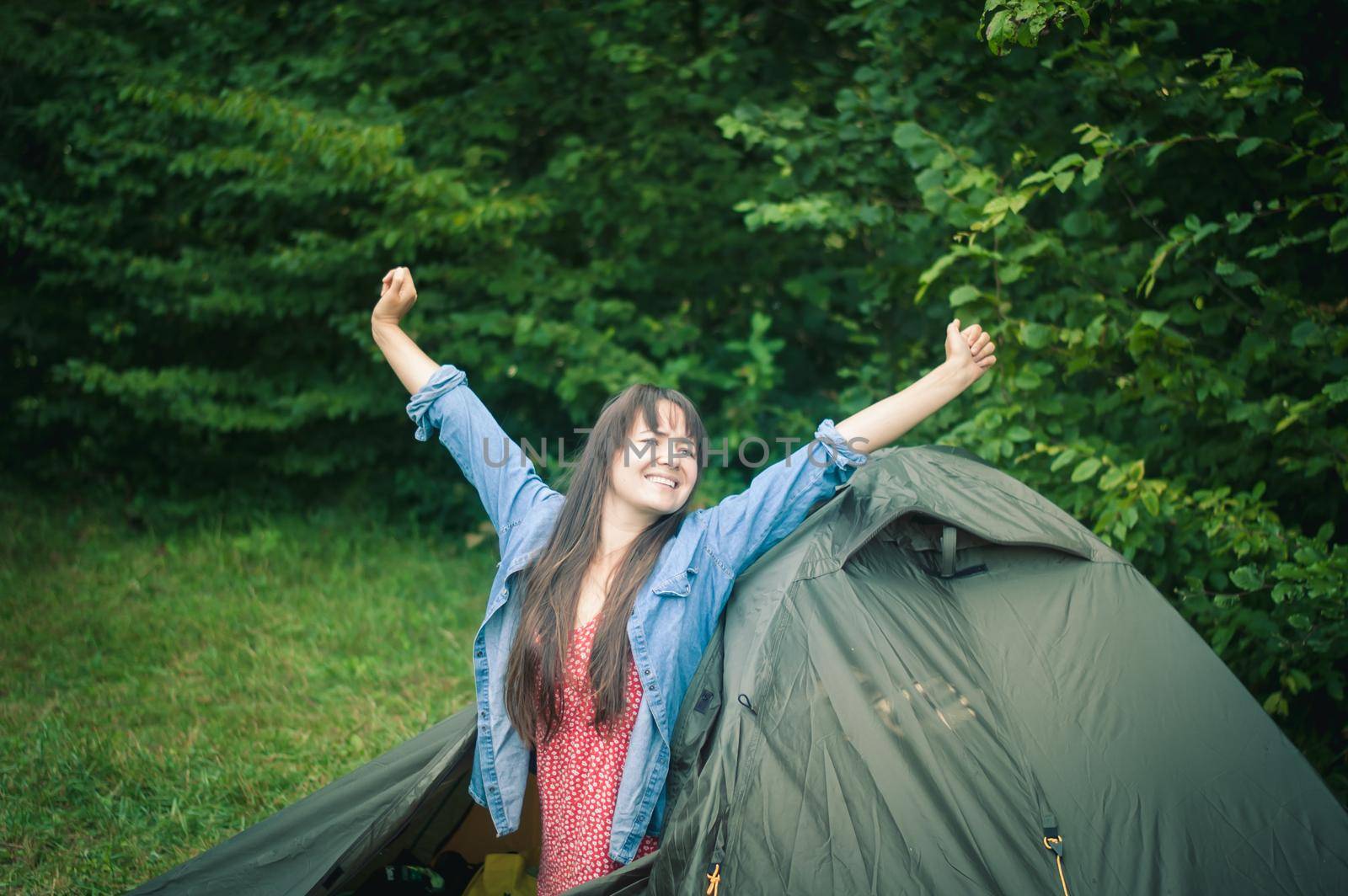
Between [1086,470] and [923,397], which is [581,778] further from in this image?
[1086,470]

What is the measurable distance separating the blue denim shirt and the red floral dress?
57 mm

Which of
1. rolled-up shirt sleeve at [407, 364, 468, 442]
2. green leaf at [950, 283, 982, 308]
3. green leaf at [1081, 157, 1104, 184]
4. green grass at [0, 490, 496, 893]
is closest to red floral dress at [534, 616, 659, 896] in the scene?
rolled-up shirt sleeve at [407, 364, 468, 442]

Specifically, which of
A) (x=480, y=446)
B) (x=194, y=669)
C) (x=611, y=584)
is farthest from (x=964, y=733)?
(x=194, y=669)

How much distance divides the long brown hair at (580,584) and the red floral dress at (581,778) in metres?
0.02

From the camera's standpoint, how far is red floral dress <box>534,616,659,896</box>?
7.46 feet

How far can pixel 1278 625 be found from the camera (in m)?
2.91

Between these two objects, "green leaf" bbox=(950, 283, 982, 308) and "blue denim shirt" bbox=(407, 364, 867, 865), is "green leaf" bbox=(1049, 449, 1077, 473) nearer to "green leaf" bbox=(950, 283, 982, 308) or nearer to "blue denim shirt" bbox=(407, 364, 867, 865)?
"green leaf" bbox=(950, 283, 982, 308)

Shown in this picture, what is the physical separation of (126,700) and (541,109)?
3535mm

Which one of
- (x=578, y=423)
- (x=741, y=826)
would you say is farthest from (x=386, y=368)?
(x=741, y=826)

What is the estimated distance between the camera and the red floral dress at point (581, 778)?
7.46ft

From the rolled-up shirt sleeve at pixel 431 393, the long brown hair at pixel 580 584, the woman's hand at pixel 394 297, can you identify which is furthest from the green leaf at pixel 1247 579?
the woman's hand at pixel 394 297

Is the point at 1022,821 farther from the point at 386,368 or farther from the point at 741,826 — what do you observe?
the point at 386,368

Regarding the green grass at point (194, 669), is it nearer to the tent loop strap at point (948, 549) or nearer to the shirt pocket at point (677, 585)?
the shirt pocket at point (677, 585)

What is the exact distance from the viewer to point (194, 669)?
176 inches
